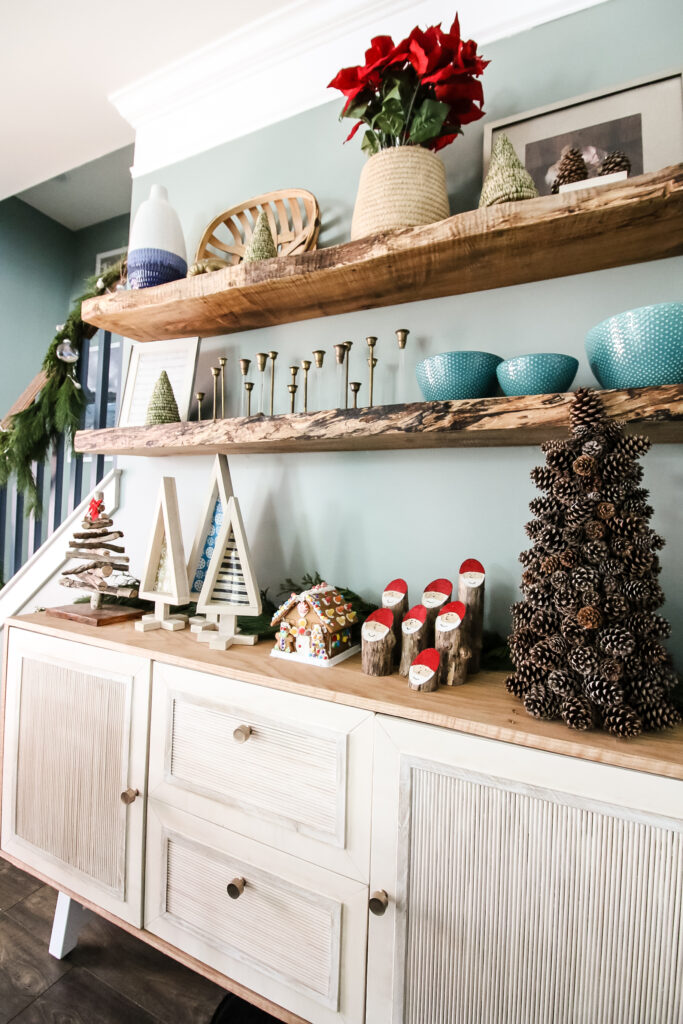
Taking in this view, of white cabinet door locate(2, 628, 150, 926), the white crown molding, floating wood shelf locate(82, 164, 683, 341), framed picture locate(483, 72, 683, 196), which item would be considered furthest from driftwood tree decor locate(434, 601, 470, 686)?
the white crown molding

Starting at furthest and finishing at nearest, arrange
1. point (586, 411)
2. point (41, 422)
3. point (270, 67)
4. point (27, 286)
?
1. point (27, 286)
2. point (41, 422)
3. point (270, 67)
4. point (586, 411)

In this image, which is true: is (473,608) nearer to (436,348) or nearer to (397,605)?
(397,605)

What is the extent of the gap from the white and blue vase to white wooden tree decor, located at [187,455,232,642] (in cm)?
57

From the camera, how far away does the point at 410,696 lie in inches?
33.1

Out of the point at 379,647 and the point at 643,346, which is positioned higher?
the point at 643,346

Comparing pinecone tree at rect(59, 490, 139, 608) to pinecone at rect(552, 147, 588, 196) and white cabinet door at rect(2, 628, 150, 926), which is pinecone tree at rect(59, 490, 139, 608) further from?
pinecone at rect(552, 147, 588, 196)

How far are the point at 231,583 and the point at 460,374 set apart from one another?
26.9 inches

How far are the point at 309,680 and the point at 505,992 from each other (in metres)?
0.52

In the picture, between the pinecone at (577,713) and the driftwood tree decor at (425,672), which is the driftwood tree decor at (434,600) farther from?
the pinecone at (577,713)

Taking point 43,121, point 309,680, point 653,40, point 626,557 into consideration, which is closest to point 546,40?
point 653,40

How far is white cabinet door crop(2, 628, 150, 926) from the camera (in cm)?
108

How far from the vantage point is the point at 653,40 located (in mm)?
1044

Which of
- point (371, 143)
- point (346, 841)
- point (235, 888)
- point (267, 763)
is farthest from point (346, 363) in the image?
point (235, 888)

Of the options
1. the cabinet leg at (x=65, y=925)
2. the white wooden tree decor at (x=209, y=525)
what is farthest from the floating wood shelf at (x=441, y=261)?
the cabinet leg at (x=65, y=925)
